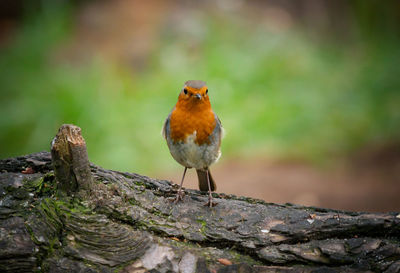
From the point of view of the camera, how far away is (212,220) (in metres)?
2.71

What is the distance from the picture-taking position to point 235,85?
28.3 feet

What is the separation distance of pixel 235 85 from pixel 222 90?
0.38 m

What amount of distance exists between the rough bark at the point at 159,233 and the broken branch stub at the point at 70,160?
0.07m

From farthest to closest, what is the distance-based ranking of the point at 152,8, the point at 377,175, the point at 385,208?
1. the point at 152,8
2. the point at 377,175
3. the point at 385,208

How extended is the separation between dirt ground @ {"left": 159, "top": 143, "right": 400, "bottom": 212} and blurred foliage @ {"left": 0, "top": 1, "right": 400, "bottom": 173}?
33cm

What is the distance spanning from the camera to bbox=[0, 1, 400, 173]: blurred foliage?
7.36 m

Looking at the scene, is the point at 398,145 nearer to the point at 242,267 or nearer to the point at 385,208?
the point at 385,208

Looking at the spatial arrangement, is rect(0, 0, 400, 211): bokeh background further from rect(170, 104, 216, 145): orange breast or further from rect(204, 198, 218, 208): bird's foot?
rect(204, 198, 218, 208): bird's foot

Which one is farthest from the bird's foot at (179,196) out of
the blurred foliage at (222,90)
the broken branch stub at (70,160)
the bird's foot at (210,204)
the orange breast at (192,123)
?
the blurred foliage at (222,90)

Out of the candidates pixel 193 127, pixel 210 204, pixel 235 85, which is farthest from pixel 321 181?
pixel 210 204

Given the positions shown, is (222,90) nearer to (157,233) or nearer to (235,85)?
(235,85)

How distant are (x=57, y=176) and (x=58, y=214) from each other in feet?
0.68

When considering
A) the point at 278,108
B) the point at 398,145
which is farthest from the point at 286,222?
the point at 278,108

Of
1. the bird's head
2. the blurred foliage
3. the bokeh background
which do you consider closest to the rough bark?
the bird's head
